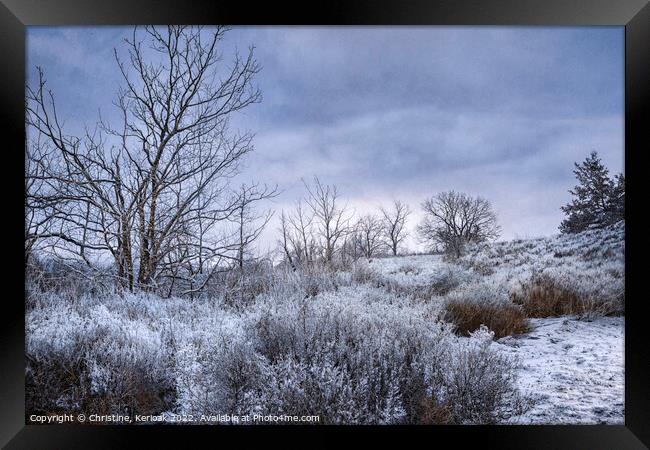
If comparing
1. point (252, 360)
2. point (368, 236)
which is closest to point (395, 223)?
point (368, 236)

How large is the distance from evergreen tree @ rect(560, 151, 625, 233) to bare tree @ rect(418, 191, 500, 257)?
628 millimetres

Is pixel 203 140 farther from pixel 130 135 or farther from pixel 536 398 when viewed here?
pixel 536 398

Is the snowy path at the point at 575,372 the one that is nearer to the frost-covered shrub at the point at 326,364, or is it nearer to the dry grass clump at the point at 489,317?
the dry grass clump at the point at 489,317

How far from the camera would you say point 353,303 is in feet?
9.65

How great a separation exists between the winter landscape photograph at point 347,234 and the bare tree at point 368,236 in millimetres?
20

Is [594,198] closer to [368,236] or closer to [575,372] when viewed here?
[575,372]

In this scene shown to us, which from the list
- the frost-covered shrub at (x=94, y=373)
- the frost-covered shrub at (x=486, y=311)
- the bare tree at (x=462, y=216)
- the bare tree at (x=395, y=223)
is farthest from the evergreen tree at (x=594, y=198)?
the frost-covered shrub at (x=94, y=373)

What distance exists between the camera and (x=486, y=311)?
277 centimetres

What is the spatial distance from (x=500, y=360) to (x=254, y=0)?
3.41 metres

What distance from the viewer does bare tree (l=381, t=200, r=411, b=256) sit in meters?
2.83

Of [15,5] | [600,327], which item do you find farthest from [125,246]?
[600,327]

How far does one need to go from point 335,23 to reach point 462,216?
1885 mm

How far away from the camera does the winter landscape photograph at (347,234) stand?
264 centimetres

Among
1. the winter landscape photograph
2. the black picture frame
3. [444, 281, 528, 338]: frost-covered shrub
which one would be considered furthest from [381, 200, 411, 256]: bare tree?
the black picture frame
